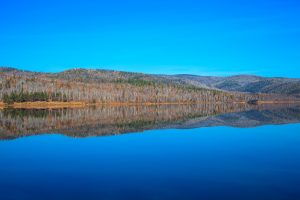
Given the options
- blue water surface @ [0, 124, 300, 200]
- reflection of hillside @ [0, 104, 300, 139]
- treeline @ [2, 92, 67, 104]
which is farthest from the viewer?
treeline @ [2, 92, 67, 104]

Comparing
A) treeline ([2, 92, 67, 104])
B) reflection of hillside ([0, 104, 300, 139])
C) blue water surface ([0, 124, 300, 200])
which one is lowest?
blue water surface ([0, 124, 300, 200])

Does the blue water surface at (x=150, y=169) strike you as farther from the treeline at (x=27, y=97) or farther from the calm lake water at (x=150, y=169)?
the treeline at (x=27, y=97)

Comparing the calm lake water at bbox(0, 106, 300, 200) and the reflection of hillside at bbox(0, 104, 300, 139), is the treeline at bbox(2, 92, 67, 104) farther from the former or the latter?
the calm lake water at bbox(0, 106, 300, 200)

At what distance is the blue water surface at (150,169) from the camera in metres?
13.7

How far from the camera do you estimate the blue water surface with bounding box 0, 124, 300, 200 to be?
44.9 feet

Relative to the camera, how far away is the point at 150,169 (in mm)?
17891

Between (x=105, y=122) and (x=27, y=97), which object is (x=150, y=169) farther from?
(x=27, y=97)

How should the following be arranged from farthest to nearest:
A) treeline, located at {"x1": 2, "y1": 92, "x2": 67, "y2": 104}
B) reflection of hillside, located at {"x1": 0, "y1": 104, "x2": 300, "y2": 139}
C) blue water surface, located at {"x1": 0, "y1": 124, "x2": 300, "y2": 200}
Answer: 1. treeline, located at {"x1": 2, "y1": 92, "x2": 67, "y2": 104}
2. reflection of hillside, located at {"x1": 0, "y1": 104, "x2": 300, "y2": 139}
3. blue water surface, located at {"x1": 0, "y1": 124, "x2": 300, "y2": 200}

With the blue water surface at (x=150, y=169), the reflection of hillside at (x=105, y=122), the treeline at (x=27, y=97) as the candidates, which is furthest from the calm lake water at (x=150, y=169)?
the treeline at (x=27, y=97)

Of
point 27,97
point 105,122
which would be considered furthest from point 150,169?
point 27,97

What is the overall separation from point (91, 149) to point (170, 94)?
147616 mm

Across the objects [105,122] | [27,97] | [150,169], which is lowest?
[150,169]

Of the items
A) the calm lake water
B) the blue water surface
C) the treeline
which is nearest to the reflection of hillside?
the calm lake water

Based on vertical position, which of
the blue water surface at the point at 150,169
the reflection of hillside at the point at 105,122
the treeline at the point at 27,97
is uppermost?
the treeline at the point at 27,97
